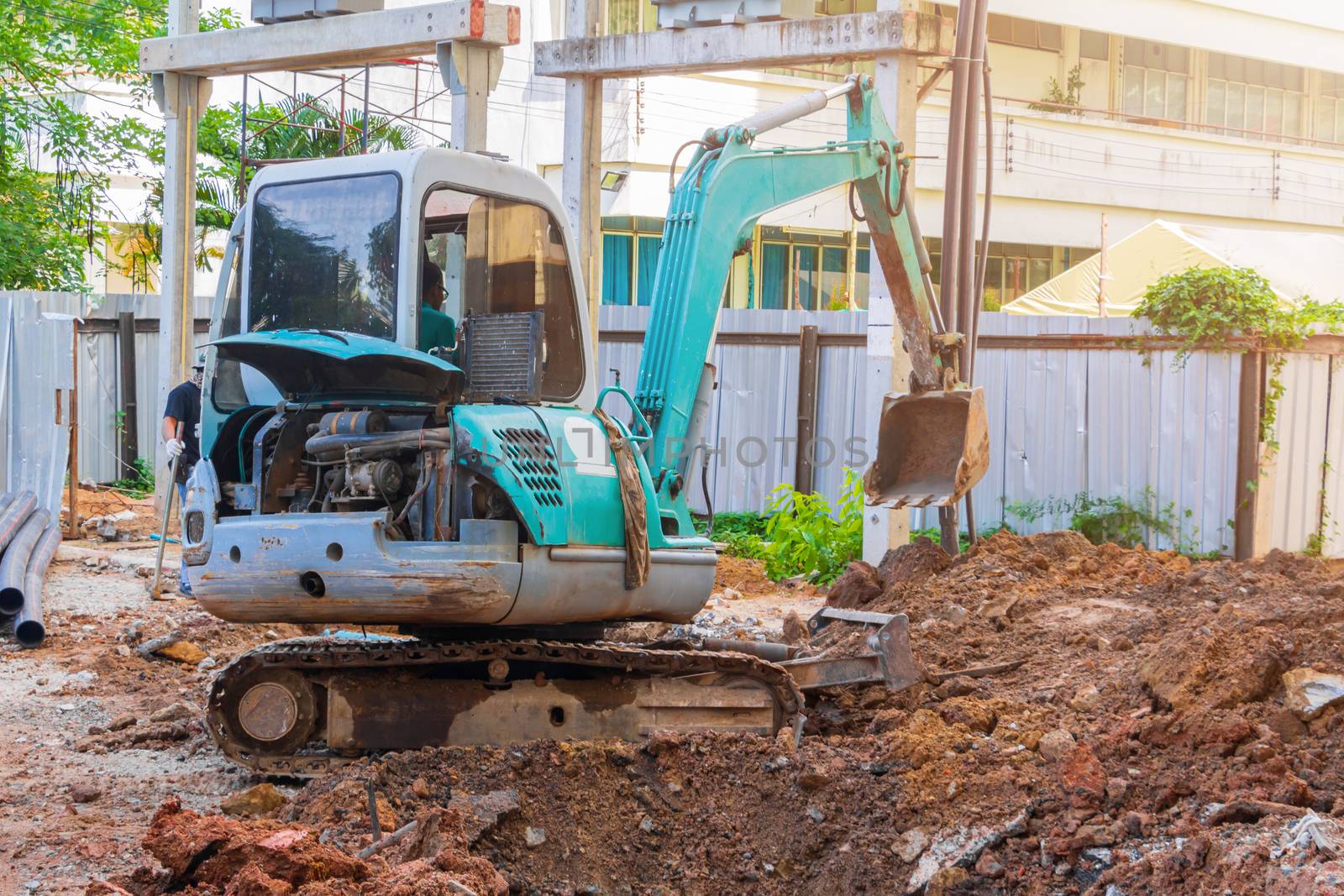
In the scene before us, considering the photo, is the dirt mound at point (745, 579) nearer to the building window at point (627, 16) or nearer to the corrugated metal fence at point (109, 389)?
the corrugated metal fence at point (109, 389)

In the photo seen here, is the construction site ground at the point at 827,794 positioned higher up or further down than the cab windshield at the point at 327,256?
further down

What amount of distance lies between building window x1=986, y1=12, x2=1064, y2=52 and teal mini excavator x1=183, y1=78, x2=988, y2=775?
21.7 metres

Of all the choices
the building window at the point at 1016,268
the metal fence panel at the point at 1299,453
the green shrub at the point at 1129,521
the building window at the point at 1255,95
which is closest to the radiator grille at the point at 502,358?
the green shrub at the point at 1129,521

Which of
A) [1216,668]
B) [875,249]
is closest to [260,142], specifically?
[875,249]

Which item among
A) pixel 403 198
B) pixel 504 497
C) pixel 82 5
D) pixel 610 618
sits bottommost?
pixel 610 618

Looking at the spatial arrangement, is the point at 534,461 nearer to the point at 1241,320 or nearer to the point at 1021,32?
the point at 1241,320

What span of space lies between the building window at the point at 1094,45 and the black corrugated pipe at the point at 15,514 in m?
22.3

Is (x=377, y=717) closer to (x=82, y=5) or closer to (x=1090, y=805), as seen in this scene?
(x=1090, y=805)

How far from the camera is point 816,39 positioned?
10.2 meters

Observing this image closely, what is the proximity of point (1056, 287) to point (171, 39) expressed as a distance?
12378 millimetres

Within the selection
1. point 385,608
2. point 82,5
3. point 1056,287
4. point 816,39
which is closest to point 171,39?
point 82,5

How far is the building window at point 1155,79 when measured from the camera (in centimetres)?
2864

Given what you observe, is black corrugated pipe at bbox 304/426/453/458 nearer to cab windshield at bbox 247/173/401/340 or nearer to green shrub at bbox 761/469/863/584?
cab windshield at bbox 247/173/401/340

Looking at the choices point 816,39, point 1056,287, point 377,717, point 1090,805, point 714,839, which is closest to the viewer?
point 1090,805
